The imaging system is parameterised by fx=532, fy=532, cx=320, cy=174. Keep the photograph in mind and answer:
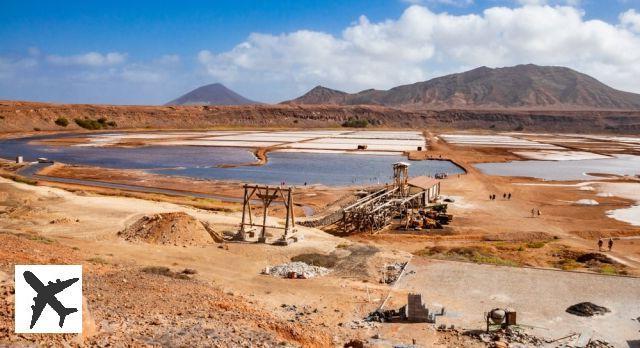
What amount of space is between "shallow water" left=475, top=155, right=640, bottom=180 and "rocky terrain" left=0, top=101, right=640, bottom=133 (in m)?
90.9

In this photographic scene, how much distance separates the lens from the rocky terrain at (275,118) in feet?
394

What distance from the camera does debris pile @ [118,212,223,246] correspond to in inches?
885

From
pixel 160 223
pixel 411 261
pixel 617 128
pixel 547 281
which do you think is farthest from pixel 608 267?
pixel 617 128

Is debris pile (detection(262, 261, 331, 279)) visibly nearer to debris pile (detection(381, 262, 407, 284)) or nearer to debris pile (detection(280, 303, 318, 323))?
debris pile (detection(381, 262, 407, 284))

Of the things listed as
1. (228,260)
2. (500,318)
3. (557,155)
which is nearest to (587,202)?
(500,318)

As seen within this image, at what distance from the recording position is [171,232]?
22703 mm

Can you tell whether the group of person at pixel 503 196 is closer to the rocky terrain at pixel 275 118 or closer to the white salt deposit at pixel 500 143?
the white salt deposit at pixel 500 143

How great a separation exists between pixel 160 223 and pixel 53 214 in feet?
27.3

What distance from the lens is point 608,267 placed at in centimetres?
2262

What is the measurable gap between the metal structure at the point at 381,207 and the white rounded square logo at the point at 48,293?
76.0 ft

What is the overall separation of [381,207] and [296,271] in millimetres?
14080

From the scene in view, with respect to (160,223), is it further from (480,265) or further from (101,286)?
(480,265)

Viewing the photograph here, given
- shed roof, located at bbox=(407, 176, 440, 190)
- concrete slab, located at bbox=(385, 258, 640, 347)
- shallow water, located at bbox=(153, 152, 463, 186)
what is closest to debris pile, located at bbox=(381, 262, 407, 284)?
concrete slab, located at bbox=(385, 258, 640, 347)

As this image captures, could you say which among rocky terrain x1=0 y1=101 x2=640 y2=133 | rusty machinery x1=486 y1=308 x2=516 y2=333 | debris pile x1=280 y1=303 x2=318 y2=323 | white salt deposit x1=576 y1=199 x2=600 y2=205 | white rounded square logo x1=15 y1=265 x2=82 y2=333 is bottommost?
white salt deposit x1=576 y1=199 x2=600 y2=205
